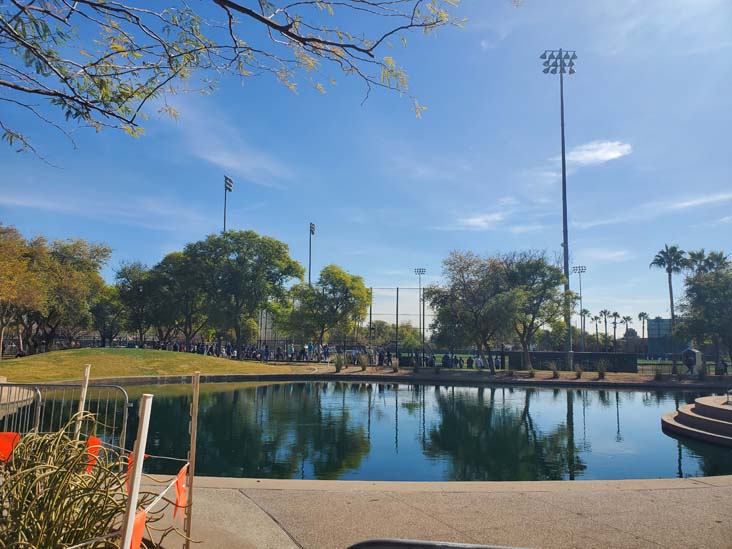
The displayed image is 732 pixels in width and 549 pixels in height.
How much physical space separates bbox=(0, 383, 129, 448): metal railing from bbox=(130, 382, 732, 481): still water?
1116 mm

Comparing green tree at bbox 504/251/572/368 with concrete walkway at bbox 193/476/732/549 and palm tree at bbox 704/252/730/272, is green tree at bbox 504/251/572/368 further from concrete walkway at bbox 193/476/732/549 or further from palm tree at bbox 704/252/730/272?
concrete walkway at bbox 193/476/732/549

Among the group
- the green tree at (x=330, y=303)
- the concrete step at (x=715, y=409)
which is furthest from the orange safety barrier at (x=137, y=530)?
the green tree at (x=330, y=303)

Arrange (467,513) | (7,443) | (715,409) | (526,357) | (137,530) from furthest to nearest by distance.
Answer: (526,357) < (715,409) < (467,513) < (7,443) < (137,530)

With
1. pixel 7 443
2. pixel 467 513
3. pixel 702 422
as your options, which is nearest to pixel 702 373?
pixel 702 422

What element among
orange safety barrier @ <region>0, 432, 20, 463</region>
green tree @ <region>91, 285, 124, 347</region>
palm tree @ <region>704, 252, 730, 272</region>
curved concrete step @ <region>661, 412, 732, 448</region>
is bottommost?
curved concrete step @ <region>661, 412, 732, 448</region>

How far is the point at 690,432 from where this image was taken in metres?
12.7

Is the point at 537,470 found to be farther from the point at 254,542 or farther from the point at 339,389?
the point at 339,389

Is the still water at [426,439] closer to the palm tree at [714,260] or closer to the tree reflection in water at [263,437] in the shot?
the tree reflection in water at [263,437]

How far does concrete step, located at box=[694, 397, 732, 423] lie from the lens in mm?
12441

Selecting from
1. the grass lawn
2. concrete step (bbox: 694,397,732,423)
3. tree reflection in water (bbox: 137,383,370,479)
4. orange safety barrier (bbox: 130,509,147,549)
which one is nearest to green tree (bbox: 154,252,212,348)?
the grass lawn

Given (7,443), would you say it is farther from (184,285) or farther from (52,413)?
(184,285)

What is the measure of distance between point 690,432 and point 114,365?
84.8 feet

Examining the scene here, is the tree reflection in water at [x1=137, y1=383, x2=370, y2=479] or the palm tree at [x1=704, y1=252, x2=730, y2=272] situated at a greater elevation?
the palm tree at [x1=704, y1=252, x2=730, y2=272]

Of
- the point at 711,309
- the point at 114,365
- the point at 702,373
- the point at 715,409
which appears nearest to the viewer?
the point at 715,409
